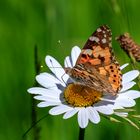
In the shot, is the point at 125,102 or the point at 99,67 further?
the point at 99,67

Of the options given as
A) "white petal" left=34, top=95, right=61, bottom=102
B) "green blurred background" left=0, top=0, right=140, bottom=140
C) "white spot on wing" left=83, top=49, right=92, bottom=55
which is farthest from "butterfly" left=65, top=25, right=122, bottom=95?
"green blurred background" left=0, top=0, right=140, bottom=140

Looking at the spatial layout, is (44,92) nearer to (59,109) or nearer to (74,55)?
(59,109)

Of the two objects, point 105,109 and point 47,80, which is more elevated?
point 47,80

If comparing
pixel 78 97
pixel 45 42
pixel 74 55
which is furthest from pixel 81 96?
pixel 45 42

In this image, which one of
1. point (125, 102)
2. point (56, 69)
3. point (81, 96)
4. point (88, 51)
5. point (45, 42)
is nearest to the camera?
point (125, 102)

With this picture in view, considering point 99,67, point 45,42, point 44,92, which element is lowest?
point 44,92

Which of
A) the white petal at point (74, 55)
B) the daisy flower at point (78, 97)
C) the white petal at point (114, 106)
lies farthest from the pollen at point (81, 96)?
the white petal at point (74, 55)

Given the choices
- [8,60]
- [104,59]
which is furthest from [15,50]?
[104,59]
